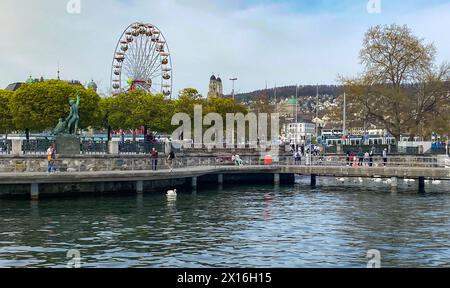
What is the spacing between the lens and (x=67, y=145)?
1887 inches

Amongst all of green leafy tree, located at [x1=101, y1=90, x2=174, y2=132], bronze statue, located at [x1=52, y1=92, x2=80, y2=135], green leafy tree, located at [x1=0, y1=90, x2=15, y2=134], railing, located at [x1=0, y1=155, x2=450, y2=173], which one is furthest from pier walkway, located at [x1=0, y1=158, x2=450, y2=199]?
green leafy tree, located at [x1=0, y1=90, x2=15, y2=134]

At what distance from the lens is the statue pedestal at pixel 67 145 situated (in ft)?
157

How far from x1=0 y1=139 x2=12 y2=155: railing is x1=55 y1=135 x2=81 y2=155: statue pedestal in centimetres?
461

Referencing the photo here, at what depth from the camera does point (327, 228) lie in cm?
2938

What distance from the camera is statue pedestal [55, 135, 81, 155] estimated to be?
157 ft

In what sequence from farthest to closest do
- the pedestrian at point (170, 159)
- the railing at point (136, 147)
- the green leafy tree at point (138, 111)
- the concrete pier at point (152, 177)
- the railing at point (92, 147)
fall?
the green leafy tree at point (138, 111) → the railing at point (136, 147) → the railing at point (92, 147) → the pedestrian at point (170, 159) → the concrete pier at point (152, 177)

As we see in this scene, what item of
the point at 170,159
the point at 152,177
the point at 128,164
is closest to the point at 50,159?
the point at 128,164

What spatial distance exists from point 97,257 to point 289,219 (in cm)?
1361

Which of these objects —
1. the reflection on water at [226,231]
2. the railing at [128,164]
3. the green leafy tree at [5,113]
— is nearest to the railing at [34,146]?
→ the railing at [128,164]

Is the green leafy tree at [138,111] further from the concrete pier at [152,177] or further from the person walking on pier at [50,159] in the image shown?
the person walking on pier at [50,159]

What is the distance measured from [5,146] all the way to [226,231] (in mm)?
29680

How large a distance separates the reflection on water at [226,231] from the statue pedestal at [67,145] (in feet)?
22.3

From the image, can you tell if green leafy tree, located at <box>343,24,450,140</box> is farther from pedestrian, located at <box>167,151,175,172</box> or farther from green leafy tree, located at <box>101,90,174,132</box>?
pedestrian, located at <box>167,151,175,172</box>
